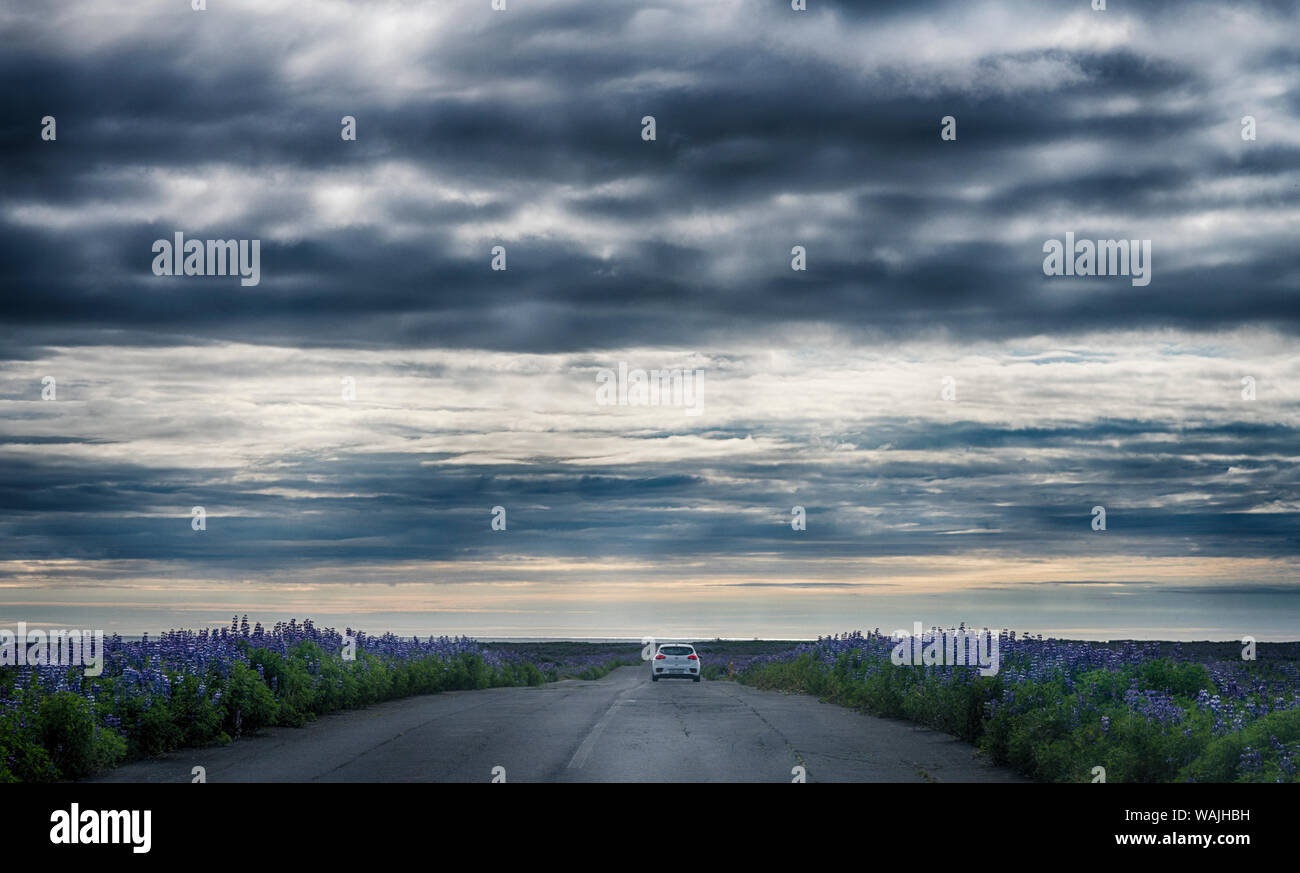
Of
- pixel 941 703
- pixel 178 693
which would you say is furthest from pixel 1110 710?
pixel 178 693

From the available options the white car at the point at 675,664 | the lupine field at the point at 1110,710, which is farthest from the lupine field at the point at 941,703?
the white car at the point at 675,664

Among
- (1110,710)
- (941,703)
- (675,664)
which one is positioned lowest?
(675,664)

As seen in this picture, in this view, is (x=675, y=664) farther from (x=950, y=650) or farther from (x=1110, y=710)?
(x=1110, y=710)

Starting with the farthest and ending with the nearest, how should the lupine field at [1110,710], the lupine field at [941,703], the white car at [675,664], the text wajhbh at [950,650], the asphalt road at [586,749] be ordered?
the white car at [675,664], the text wajhbh at [950,650], the asphalt road at [586,749], the lupine field at [941,703], the lupine field at [1110,710]

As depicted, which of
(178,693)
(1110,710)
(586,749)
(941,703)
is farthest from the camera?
(941,703)

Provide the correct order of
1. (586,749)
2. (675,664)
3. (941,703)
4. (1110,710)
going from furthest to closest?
(675,664)
(941,703)
(586,749)
(1110,710)

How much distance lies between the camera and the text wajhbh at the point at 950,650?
21.2m

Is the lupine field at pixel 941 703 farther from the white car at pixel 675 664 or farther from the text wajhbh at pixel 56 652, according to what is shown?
the white car at pixel 675 664

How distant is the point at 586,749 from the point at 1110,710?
21.6ft

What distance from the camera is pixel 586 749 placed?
1600 cm

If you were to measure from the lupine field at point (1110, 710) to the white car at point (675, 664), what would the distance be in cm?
1999

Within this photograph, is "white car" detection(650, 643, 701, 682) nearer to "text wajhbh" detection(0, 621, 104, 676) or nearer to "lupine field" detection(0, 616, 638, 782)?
"lupine field" detection(0, 616, 638, 782)
